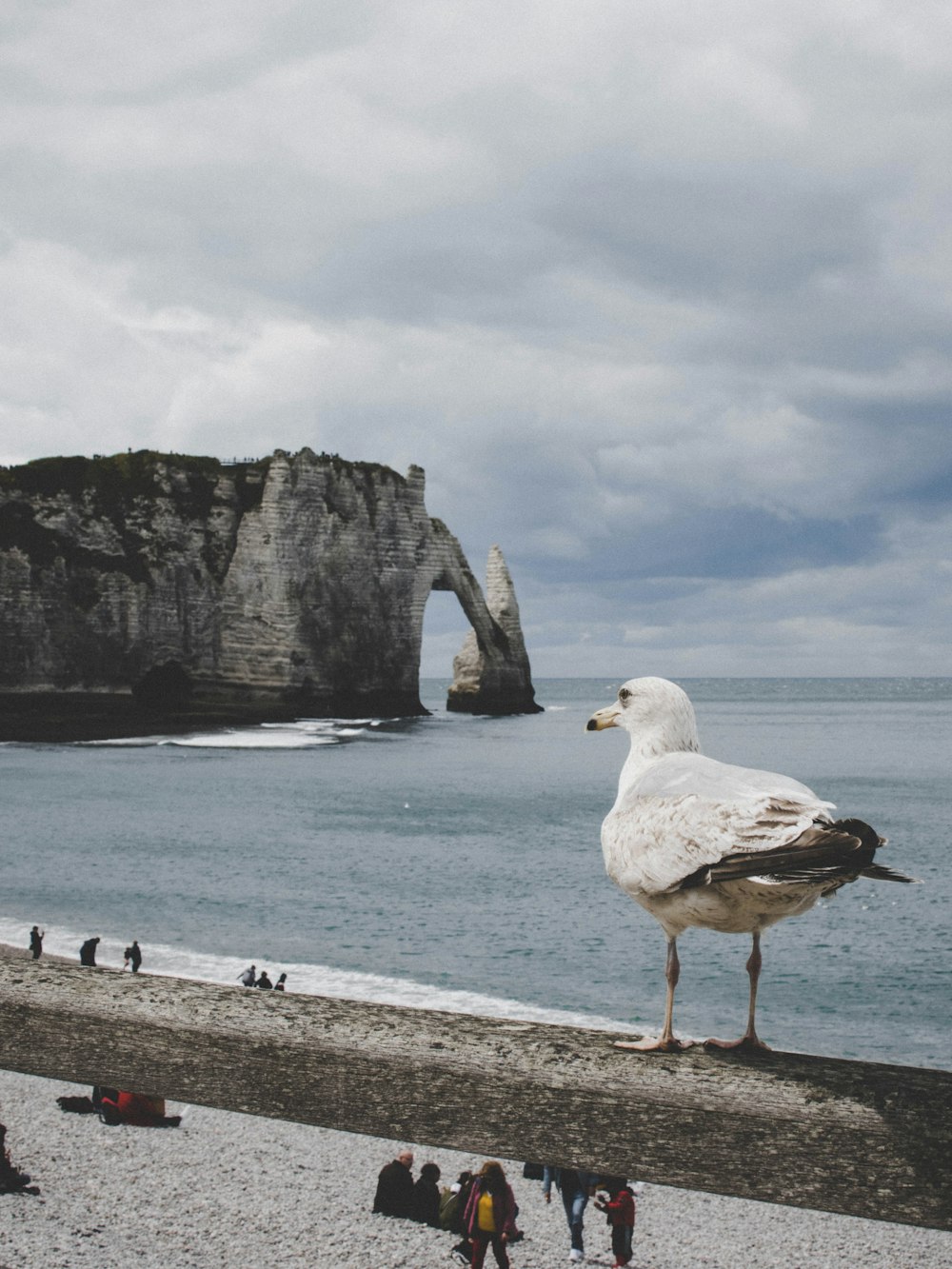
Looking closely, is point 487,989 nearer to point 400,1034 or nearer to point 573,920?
point 573,920

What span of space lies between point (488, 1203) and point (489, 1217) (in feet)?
0.35

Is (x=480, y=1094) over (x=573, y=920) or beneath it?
over

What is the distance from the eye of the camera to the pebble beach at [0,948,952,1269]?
1077 cm

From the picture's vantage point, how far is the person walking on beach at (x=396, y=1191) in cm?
1164

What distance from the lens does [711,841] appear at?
238 cm

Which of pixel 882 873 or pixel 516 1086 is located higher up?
pixel 882 873

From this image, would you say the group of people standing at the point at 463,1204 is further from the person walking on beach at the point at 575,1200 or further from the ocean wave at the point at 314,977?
the ocean wave at the point at 314,977

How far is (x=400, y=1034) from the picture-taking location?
221 centimetres

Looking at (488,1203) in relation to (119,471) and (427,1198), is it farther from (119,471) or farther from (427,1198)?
(119,471)

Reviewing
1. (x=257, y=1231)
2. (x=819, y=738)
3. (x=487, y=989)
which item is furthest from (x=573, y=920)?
(x=819, y=738)

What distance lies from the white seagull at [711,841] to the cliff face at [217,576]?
247 ft

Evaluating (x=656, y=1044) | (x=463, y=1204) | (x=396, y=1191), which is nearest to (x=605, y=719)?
(x=656, y=1044)

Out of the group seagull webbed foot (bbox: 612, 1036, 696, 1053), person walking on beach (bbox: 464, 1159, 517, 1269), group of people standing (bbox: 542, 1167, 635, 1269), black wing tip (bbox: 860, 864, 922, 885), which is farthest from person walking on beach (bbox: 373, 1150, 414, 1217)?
black wing tip (bbox: 860, 864, 922, 885)

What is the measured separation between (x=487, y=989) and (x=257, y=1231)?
933 cm
